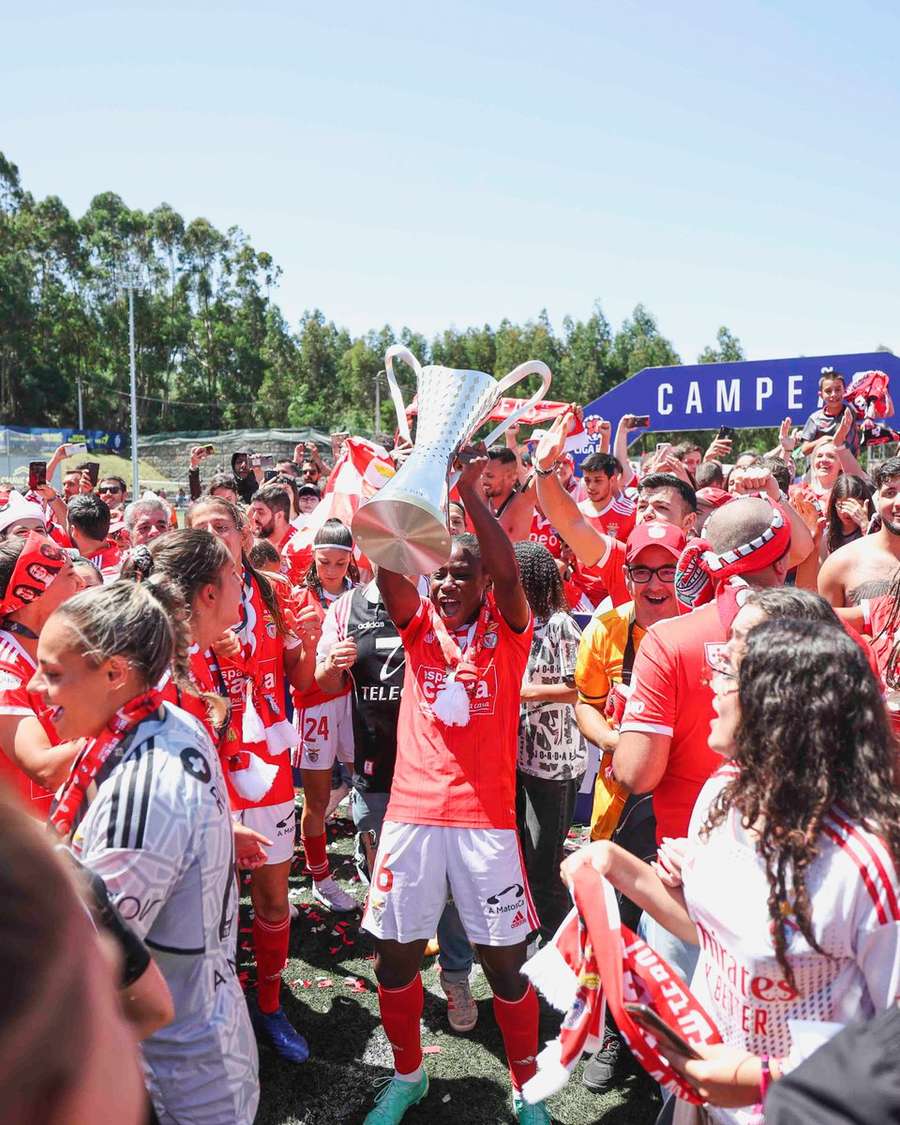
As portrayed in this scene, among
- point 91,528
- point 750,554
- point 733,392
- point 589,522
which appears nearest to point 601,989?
point 750,554

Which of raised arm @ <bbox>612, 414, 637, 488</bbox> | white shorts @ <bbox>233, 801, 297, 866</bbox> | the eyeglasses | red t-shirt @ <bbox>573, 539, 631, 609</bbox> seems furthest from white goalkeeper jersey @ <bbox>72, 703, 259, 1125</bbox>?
raised arm @ <bbox>612, 414, 637, 488</bbox>

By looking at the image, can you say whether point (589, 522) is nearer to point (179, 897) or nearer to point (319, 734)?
point (319, 734)

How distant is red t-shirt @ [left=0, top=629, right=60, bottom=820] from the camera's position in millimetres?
2619

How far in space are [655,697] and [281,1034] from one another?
2113 millimetres

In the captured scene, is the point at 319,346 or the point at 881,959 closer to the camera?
the point at 881,959

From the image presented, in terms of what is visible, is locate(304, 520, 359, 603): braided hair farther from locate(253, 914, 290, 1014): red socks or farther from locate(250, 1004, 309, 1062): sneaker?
locate(250, 1004, 309, 1062): sneaker

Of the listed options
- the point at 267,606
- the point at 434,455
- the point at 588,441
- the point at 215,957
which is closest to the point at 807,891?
the point at 215,957

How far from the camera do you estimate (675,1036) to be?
1.53 meters

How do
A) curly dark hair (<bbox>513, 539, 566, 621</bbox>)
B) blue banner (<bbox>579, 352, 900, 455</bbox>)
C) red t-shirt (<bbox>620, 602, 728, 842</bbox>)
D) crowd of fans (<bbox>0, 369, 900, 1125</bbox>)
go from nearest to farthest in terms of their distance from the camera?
crowd of fans (<bbox>0, 369, 900, 1125</bbox>)
red t-shirt (<bbox>620, 602, 728, 842</bbox>)
curly dark hair (<bbox>513, 539, 566, 621</bbox>)
blue banner (<bbox>579, 352, 900, 455</bbox>)

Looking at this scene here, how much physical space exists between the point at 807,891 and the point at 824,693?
350 mm

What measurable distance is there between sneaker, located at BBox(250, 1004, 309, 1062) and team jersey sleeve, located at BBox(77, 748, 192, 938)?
1840 mm

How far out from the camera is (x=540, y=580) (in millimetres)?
3676

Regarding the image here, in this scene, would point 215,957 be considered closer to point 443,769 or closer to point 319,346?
point 443,769

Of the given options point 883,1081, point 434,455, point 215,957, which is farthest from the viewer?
point 434,455
